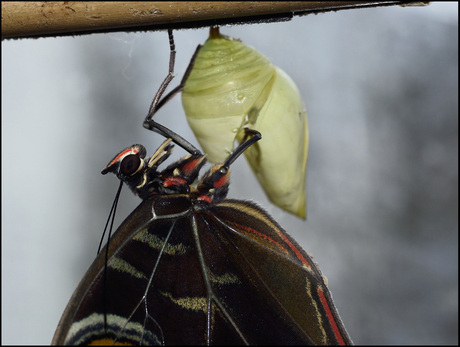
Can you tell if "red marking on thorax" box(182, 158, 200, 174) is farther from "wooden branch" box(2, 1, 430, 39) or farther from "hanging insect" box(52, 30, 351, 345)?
"wooden branch" box(2, 1, 430, 39)

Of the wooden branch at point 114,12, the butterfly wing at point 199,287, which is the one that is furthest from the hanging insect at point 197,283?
the wooden branch at point 114,12

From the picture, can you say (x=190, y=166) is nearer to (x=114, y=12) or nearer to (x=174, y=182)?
(x=174, y=182)

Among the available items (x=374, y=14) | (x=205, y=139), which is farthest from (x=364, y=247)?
(x=205, y=139)

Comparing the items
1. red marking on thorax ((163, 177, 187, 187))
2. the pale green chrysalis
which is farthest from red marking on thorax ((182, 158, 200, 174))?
the pale green chrysalis

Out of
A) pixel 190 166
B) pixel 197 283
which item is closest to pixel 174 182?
pixel 190 166

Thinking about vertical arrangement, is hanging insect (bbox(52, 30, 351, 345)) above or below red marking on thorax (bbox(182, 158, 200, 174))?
below

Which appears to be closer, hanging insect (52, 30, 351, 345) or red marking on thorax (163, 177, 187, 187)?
hanging insect (52, 30, 351, 345)

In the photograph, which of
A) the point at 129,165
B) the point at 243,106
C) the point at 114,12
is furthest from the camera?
the point at 243,106
